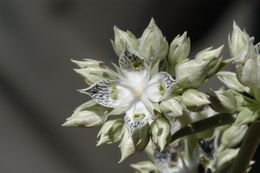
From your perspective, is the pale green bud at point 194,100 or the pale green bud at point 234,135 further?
the pale green bud at point 234,135

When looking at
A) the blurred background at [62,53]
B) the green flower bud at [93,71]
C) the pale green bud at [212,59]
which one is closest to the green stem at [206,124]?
the pale green bud at [212,59]

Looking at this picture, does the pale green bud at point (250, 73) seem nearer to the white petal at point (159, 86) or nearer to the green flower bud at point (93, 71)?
the white petal at point (159, 86)

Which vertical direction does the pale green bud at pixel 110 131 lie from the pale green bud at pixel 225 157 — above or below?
above

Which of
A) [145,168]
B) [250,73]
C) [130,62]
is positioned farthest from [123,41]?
[145,168]

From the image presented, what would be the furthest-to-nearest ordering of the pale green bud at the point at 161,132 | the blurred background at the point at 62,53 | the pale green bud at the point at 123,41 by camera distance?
the blurred background at the point at 62,53 → the pale green bud at the point at 123,41 → the pale green bud at the point at 161,132

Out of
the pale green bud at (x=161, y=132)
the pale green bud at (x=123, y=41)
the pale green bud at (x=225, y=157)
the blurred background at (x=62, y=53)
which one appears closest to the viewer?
the pale green bud at (x=161, y=132)

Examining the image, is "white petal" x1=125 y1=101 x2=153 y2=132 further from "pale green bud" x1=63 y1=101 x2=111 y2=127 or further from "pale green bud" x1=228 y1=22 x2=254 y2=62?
"pale green bud" x1=228 y1=22 x2=254 y2=62

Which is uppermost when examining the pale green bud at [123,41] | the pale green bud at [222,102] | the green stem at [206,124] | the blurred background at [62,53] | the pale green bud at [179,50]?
the blurred background at [62,53]
